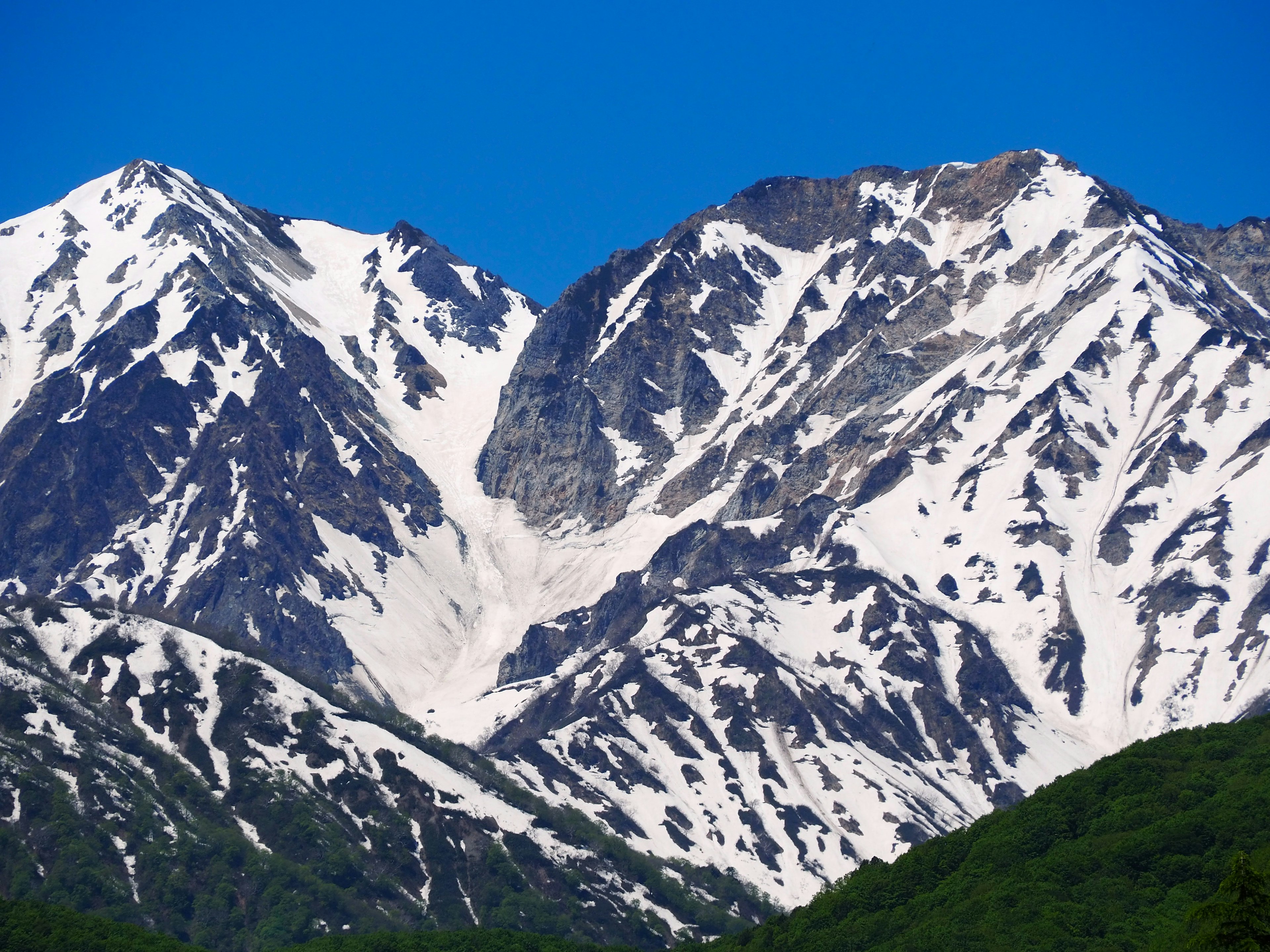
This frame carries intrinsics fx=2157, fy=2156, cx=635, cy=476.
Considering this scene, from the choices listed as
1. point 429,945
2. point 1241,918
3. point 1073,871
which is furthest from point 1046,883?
point 1241,918

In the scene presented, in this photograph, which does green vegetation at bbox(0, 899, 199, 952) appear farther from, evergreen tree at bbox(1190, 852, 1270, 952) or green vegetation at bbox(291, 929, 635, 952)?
evergreen tree at bbox(1190, 852, 1270, 952)

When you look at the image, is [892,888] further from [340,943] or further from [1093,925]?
[340,943]

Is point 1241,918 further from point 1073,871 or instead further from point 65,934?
point 65,934

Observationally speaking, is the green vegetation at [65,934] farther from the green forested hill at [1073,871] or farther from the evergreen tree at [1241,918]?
the evergreen tree at [1241,918]

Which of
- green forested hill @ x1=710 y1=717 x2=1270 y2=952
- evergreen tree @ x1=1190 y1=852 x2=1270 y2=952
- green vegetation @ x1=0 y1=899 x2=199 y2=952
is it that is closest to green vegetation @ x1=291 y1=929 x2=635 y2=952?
green vegetation @ x1=0 y1=899 x2=199 y2=952

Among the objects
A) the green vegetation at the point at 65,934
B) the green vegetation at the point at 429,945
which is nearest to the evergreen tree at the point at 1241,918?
the green vegetation at the point at 429,945

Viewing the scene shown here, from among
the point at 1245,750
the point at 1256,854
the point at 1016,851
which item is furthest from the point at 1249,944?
the point at 1245,750
